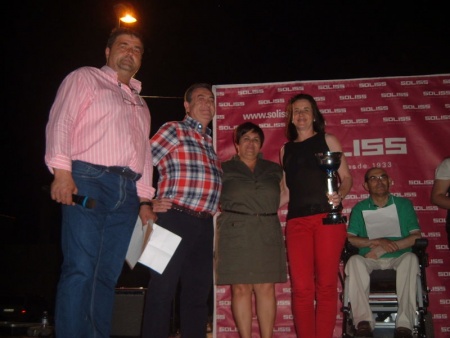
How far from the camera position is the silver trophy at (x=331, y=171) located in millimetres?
2717

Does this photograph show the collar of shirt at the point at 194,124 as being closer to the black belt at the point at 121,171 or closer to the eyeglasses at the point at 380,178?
the black belt at the point at 121,171

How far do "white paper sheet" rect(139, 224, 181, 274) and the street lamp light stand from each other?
9.98 ft

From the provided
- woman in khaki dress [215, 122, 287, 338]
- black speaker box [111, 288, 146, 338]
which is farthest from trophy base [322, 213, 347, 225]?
black speaker box [111, 288, 146, 338]

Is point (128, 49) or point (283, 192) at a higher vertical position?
Result: point (128, 49)

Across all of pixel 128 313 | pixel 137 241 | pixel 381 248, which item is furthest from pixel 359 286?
pixel 128 313

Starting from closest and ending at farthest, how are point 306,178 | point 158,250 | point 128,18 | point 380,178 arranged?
1. point 158,250
2. point 306,178
3. point 380,178
4. point 128,18

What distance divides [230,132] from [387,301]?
2.04 metres

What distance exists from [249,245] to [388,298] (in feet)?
3.74

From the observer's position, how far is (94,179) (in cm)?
198

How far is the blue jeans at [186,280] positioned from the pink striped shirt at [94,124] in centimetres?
50

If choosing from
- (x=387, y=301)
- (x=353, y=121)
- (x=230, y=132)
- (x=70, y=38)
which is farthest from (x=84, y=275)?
(x=70, y=38)

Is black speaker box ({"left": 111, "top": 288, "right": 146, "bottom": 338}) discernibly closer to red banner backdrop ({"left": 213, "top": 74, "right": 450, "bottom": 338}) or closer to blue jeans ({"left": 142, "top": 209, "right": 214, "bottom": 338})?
red banner backdrop ({"left": 213, "top": 74, "right": 450, "bottom": 338})

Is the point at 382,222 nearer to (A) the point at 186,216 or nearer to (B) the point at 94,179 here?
(A) the point at 186,216

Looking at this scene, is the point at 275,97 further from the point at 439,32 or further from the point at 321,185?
the point at 439,32
